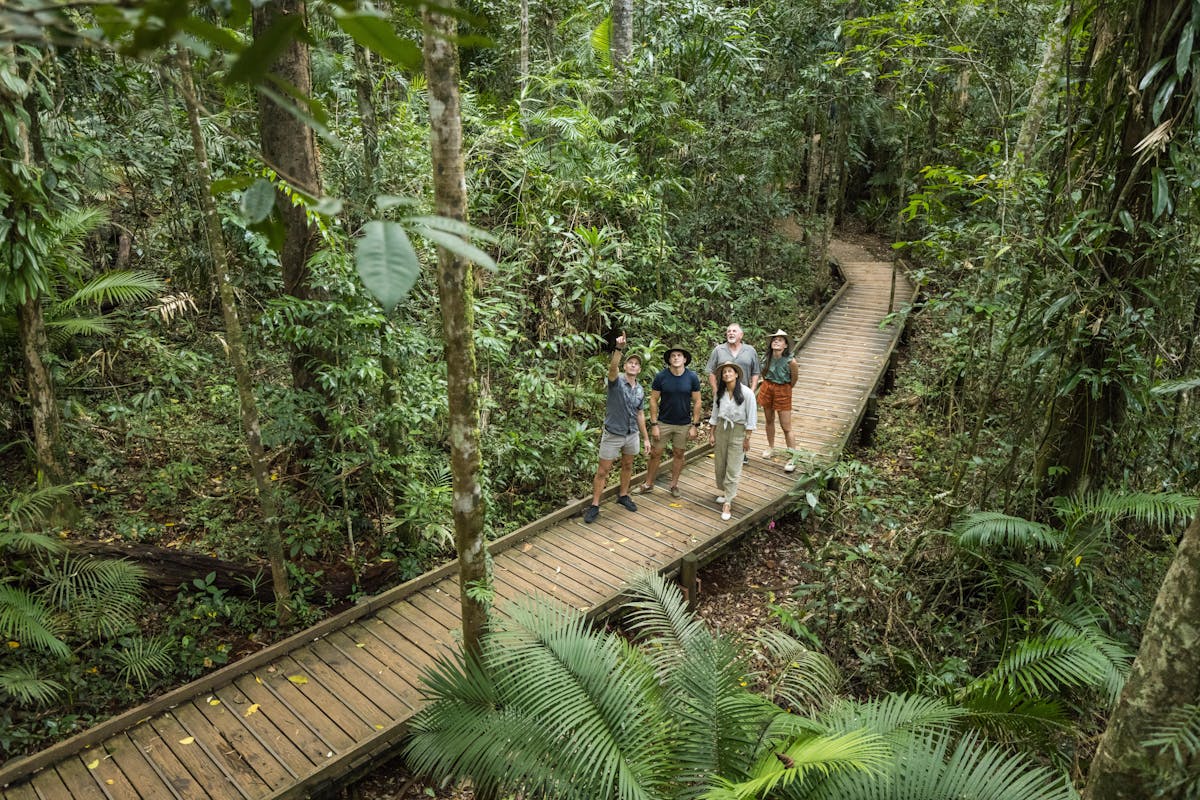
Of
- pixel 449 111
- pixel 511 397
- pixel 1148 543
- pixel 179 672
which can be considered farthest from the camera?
pixel 511 397

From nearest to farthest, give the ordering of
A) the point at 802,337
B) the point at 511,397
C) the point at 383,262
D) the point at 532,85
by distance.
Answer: the point at 383,262 → the point at 511,397 → the point at 532,85 → the point at 802,337

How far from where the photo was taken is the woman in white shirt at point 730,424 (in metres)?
7.06

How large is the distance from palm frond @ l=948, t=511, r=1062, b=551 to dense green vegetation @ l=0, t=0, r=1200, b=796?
0.12 feet

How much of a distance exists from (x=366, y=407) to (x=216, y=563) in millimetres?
1708

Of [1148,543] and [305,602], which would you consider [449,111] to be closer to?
[305,602]

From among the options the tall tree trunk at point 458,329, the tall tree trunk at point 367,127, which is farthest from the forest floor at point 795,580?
the tall tree trunk at point 367,127

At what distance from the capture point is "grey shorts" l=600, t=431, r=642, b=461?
7.00 meters

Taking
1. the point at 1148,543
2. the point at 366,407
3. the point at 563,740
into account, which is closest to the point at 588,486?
the point at 366,407

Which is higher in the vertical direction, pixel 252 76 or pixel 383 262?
pixel 252 76

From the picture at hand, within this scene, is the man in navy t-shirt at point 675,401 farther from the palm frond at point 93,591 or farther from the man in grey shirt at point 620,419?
the palm frond at point 93,591

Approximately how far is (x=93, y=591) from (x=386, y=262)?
5.63 meters

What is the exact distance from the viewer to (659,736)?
145 inches

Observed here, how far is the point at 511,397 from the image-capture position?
800 centimetres

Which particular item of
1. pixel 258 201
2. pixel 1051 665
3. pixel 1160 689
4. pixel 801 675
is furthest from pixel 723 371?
pixel 258 201
